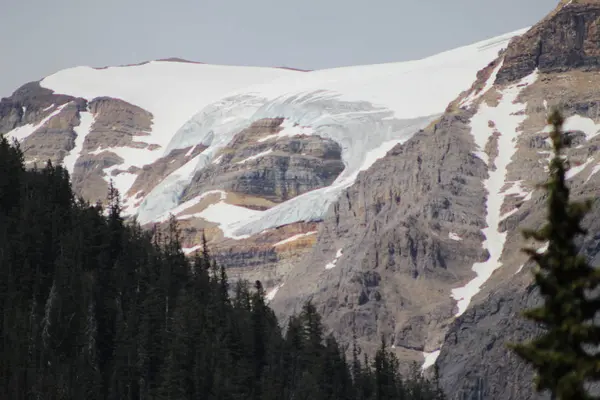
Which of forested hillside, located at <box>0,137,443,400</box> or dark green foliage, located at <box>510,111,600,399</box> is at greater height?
dark green foliage, located at <box>510,111,600,399</box>

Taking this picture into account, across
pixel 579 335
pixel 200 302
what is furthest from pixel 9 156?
Result: pixel 579 335

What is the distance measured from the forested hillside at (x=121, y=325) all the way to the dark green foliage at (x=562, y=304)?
8110 cm

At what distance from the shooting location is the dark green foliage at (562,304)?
2047cm

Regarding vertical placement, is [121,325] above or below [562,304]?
below

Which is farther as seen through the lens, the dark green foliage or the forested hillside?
the forested hillside

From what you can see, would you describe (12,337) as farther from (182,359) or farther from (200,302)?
(200,302)

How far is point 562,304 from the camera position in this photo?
20.6 meters

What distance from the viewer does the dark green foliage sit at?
20469 millimetres

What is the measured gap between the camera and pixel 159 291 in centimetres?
12388

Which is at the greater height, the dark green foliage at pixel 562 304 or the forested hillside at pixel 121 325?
the dark green foliage at pixel 562 304

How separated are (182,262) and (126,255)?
27.4 ft

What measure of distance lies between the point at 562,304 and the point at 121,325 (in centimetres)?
9694

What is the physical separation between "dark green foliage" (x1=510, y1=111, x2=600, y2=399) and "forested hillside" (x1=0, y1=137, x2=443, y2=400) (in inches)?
3193

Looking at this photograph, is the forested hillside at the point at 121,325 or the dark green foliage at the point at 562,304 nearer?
A: the dark green foliage at the point at 562,304
